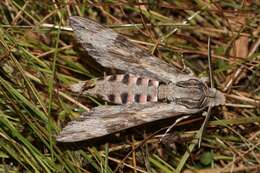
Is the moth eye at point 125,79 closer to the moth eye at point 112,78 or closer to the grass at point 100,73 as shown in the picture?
the moth eye at point 112,78

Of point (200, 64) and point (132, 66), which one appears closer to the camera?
point (132, 66)

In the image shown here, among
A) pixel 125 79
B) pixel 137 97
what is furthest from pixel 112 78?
pixel 137 97

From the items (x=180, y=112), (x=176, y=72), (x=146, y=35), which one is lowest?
(x=180, y=112)

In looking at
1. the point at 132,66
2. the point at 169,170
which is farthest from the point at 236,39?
the point at 169,170

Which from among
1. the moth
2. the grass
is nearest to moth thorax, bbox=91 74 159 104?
the moth

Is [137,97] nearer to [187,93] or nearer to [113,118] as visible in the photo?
[113,118]

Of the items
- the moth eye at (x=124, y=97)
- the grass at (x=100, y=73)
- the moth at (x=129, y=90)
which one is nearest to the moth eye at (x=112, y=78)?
the moth at (x=129, y=90)

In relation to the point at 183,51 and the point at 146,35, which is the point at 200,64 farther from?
the point at 146,35
